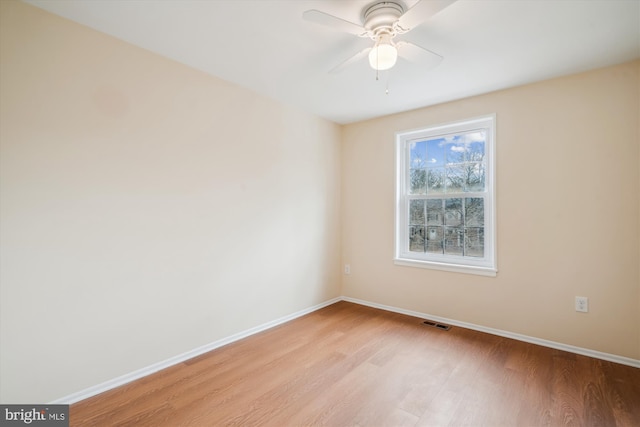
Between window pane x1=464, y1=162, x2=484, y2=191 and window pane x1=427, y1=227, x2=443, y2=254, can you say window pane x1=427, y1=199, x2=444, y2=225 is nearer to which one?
window pane x1=427, y1=227, x2=443, y2=254

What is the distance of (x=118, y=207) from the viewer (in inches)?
81.8

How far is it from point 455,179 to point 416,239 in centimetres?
81

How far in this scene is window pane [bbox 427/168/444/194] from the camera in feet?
11.0

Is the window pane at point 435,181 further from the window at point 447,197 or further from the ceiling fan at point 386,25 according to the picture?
the ceiling fan at point 386,25

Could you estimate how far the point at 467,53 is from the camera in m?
2.22

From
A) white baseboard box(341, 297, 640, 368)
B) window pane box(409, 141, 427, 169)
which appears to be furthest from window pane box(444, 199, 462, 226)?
white baseboard box(341, 297, 640, 368)

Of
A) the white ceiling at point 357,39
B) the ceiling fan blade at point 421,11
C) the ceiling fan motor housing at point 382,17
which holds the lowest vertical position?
the ceiling fan blade at point 421,11

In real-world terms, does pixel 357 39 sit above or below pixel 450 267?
above

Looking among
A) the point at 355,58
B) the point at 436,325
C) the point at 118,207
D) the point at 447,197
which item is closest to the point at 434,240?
the point at 447,197

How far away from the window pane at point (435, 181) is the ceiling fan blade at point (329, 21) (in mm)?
2006

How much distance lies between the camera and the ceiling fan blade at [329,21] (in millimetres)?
1512

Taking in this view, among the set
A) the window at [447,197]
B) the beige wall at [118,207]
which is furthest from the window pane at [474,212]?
the beige wall at [118,207]

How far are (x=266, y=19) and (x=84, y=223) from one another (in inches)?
68.7

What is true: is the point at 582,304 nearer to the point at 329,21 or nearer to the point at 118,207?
the point at 329,21
